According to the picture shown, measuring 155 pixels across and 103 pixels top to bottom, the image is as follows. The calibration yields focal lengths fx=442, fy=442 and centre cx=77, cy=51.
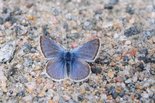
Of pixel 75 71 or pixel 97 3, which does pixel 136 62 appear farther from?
pixel 97 3

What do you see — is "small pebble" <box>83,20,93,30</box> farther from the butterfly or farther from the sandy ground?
the butterfly

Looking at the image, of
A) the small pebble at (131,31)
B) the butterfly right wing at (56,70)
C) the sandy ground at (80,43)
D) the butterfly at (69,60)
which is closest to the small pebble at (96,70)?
the sandy ground at (80,43)

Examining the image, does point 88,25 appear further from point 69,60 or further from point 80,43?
point 69,60

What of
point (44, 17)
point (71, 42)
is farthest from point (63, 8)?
point (71, 42)

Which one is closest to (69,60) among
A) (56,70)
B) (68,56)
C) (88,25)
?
(68,56)

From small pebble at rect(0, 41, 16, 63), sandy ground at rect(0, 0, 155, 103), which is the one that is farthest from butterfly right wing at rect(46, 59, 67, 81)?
small pebble at rect(0, 41, 16, 63)

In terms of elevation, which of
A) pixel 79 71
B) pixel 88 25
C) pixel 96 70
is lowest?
pixel 96 70
